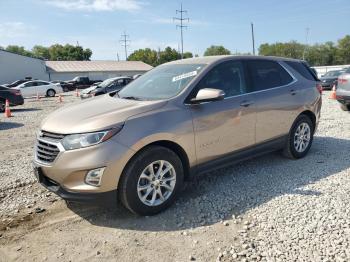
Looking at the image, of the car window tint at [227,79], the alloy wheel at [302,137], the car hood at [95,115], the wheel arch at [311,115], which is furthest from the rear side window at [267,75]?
the car hood at [95,115]

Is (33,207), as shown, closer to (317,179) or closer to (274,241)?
(274,241)

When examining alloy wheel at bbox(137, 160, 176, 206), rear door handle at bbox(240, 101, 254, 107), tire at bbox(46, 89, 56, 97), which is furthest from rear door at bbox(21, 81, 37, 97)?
alloy wheel at bbox(137, 160, 176, 206)

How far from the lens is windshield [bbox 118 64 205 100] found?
4402mm

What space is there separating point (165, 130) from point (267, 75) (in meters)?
2.33

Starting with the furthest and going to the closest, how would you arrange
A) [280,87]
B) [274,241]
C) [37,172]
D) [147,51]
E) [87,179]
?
1. [147,51]
2. [280,87]
3. [37,172]
4. [87,179]
5. [274,241]

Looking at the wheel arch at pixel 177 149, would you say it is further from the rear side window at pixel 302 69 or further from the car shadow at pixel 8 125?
the car shadow at pixel 8 125

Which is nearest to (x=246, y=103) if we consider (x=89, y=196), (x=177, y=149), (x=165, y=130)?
(x=177, y=149)

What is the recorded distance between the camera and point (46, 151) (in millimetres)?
3799

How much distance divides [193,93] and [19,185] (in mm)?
2982

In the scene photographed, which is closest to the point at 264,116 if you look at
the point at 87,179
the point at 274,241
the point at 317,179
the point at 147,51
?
the point at 317,179

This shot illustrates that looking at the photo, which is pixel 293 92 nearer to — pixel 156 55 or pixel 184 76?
pixel 184 76

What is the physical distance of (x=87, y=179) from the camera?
11.7 feet

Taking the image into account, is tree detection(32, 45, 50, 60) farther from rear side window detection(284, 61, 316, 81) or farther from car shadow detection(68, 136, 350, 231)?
car shadow detection(68, 136, 350, 231)

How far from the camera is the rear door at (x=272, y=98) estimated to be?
5.09 meters
